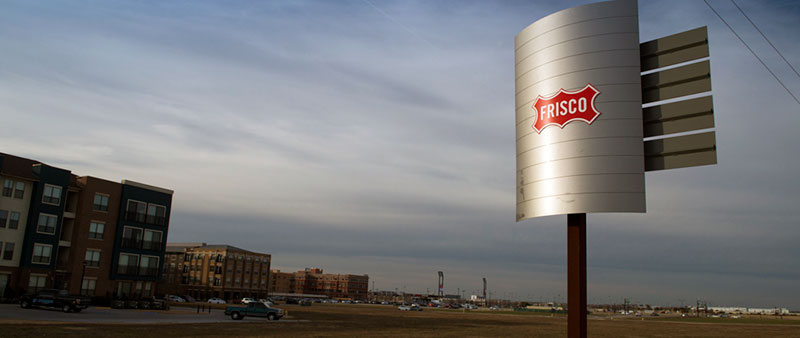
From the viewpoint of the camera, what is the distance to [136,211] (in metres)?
65.4

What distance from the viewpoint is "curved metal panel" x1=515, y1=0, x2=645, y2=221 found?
48.9 ft

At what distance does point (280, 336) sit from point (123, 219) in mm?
39813

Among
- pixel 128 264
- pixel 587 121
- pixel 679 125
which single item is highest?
pixel 587 121

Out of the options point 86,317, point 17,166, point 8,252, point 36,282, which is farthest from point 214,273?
point 86,317

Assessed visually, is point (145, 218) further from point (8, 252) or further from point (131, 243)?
point (8, 252)

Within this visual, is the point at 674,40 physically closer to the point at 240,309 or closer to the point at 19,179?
the point at 240,309

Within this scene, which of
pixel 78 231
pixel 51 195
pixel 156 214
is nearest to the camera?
pixel 51 195

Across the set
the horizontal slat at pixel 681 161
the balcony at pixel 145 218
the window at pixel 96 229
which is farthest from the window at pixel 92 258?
the horizontal slat at pixel 681 161

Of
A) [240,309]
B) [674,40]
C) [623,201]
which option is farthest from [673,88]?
[240,309]

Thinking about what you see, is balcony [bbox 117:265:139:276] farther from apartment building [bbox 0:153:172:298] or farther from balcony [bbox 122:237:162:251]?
balcony [bbox 122:237:162:251]

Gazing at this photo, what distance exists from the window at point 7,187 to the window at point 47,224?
3.76 meters

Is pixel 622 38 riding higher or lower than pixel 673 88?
higher

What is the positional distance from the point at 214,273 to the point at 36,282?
87.5m

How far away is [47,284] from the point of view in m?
56.0
